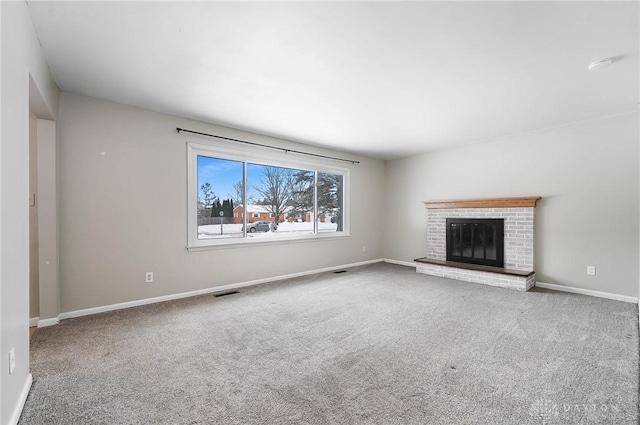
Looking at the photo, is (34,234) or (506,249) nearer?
(34,234)

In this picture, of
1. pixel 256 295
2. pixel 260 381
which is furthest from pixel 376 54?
pixel 256 295

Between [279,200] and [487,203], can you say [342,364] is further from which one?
[487,203]

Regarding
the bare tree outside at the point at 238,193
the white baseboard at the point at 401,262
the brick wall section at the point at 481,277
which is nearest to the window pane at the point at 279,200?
the bare tree outside at the point at 238,193

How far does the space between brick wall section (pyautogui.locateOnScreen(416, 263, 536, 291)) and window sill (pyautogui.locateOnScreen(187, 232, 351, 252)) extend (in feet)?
5.60

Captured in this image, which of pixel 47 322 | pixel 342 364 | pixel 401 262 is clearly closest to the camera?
pixel 342 364

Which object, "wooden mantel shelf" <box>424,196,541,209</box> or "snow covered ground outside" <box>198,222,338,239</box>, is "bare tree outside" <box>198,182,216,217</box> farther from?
"wooden mantel shelf" <box>424,196,541,209</box>

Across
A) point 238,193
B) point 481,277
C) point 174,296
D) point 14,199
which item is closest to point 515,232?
point 481,277

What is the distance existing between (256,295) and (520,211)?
423 centimetres

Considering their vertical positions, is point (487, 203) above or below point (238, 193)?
below

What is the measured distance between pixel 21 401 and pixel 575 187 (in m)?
6.05

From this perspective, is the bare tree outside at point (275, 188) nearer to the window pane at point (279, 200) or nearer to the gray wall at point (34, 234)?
the window pane at point (279, 200)

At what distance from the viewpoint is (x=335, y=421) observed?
1582 millimetres

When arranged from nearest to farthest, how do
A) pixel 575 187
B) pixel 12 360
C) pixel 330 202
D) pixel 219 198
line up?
pixel 12 360, pixel 575 187, pixel 219 198, pixel 330 202

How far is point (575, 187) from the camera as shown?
4.11 meters
